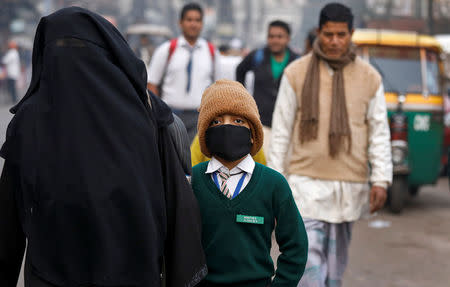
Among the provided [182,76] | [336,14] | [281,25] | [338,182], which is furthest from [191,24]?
[338,182]

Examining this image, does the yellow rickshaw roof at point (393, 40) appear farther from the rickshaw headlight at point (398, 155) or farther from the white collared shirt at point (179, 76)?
the white collared shirt at point (179, 76)

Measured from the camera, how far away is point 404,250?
22.0 ft

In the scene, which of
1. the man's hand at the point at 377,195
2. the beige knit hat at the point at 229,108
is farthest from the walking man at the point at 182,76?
the beige knit hat at the point at 229,108

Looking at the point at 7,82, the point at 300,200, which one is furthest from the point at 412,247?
the point at 7,82

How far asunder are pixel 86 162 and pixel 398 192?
6.90m

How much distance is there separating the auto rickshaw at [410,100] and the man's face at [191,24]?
127 inches

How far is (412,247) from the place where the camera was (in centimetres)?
685

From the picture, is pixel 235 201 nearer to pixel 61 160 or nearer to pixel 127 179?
pixel 127 179

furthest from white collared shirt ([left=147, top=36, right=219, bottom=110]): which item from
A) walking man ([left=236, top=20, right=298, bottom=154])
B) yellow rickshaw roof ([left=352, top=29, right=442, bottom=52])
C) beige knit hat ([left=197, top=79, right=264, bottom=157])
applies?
yellow rickshaw roof ([left=352, top=29, right=442, bottom=52])

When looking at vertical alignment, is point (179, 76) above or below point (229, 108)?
below

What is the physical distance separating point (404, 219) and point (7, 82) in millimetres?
18049

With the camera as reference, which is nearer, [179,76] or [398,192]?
[179,76]

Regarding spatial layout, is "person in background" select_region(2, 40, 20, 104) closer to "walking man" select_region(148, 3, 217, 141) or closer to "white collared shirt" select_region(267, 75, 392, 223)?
"walking man" select_region(148, 3, 217, 141)

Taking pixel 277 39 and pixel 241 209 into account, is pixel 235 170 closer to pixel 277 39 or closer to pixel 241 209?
pixel 241 209
